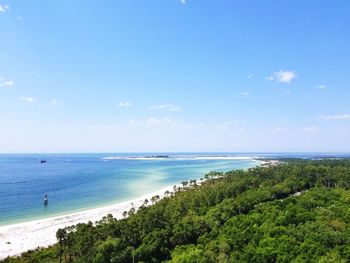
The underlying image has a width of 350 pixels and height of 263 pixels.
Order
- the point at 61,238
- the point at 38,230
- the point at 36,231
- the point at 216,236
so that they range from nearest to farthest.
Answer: the point at 61,238
the point at 216,236
the point at 36,231
the point at 38,230

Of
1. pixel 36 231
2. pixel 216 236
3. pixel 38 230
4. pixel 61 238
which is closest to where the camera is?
pixel 61 238

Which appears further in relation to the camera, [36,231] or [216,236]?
[36,231]

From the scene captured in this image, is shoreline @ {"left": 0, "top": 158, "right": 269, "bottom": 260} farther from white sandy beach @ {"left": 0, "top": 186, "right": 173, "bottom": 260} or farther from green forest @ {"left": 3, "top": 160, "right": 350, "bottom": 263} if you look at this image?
green forest @ {"left": 3, "top": 160, "right": 350, "bottom": 263}

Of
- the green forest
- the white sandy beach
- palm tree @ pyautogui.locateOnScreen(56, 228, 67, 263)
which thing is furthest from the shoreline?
palm tree @ pyautogui.locateOnScreen(56, 228, 67, 263)

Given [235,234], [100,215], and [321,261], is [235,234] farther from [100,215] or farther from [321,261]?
[100,215]

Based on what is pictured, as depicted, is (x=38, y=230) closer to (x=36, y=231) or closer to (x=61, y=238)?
(x=36, y=231)

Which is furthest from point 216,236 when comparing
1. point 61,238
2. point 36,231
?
point 36,231

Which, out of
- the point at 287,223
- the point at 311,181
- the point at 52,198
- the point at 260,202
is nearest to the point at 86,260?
the point at 287,223

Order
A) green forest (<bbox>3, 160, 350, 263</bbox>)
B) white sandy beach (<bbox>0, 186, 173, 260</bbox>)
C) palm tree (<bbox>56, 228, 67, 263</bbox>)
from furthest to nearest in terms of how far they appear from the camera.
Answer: white sandy beach (<bbox>0, 186, 173, 260</bbox>) → palm tree (<bbox>56, 228, 67, 263</bbox>) → green forest (<bbox>3, 160, 350, 263</bbox>)
